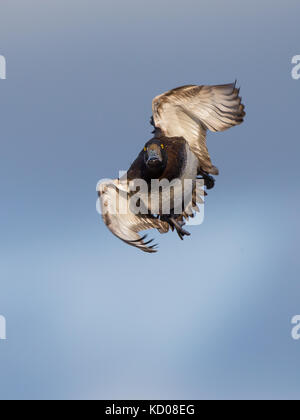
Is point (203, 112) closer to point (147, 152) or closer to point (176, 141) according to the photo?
point (176, 141)

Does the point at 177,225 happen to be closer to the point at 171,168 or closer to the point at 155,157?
the point at 171,168

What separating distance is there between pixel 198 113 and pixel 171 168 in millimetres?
3216

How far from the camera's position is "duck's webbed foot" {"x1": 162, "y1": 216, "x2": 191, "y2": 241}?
75.7 ft

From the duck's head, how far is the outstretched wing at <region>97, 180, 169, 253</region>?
1292 mm

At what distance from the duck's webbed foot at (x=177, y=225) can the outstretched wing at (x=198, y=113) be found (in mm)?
2738

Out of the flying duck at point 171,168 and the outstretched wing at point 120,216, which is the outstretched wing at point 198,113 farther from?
the outstretched wing at point 120,216

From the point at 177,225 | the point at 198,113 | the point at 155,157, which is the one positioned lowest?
the point at 177,225

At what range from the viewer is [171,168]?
75.0ft

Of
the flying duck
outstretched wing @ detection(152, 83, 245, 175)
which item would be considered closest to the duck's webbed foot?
the flying duck

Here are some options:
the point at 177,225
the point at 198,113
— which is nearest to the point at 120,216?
the point at 177,225

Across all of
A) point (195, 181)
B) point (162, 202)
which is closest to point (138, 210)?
point (162, 202)

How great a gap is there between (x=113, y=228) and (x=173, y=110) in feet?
16.6

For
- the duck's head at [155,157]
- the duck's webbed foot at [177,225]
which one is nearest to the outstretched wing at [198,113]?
the duck's head at [155,157]

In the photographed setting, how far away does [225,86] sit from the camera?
2428 centimetres
